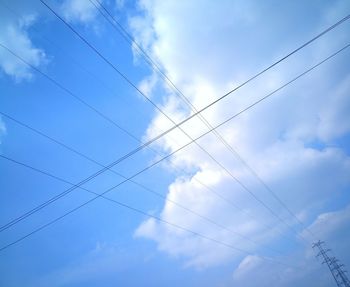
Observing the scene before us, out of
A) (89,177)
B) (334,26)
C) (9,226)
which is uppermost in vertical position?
(334,26)

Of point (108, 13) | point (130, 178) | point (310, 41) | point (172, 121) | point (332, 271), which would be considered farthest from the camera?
point (332, 271)

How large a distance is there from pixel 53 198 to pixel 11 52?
6.07 m

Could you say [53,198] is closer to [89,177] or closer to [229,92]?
[89,177]

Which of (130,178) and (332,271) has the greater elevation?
(332,271)

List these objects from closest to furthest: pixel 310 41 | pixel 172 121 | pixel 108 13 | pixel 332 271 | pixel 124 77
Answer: pixel 310 41 < pixel 108 13 < pixel 124 77 < pixel 172 121 < pixel 332 271

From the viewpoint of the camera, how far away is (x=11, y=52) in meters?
9.70

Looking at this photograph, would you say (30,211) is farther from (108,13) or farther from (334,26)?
(334,26)

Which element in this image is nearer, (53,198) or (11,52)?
(11,52)

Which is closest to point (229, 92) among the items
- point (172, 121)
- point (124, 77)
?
point (172, 121)

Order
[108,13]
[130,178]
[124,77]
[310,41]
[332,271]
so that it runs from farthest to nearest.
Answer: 1. [332,271]
2. [130,178]
3. [124,77]
4. [108,13]
5. [310,41]

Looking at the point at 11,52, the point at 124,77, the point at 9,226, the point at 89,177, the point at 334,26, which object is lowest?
the point at 9,226

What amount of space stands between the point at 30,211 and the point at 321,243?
A: 58043mm

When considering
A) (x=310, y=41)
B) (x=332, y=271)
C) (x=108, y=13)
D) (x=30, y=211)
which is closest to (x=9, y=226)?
(x=30, y=211)

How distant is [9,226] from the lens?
37.8 ft
